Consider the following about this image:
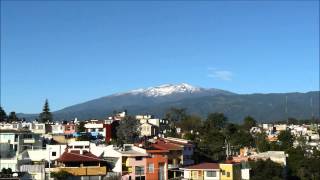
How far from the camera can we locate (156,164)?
1825 inches

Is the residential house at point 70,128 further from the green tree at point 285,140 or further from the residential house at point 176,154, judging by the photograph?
the green tree at point 285,140

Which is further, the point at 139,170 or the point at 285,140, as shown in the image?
the point at 285,140

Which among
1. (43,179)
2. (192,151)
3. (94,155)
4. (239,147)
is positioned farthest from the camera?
(239,147)

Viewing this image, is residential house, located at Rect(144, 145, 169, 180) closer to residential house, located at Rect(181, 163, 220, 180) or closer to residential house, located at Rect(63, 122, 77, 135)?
residential house, located at Rect(181, 163, 220, 180)

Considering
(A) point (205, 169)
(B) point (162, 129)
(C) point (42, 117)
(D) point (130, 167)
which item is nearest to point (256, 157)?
(A) point (205, 169)

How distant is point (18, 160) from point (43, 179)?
136 inches

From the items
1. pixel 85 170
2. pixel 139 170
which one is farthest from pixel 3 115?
pixel 85 170

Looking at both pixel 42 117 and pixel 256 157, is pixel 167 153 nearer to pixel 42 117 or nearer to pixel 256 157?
pixel 256 157

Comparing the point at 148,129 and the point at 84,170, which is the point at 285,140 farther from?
the point at 84,170

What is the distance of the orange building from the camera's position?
46.0m

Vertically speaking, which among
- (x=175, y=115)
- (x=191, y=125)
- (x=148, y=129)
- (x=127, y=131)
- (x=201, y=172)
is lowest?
(x=201, y=172)

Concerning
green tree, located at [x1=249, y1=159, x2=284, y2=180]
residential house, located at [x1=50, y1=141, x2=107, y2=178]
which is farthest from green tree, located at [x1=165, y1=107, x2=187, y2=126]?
residential house, located at [x1=50, y1=141, x2=107, y2=178]

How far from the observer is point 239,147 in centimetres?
7338

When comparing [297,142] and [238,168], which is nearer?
[238,168]
